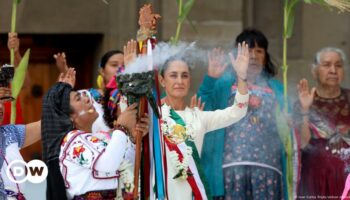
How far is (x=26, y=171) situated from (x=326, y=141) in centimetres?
255

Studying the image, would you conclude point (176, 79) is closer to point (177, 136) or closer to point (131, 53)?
point (177, 136)

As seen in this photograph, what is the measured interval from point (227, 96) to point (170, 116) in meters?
0.90

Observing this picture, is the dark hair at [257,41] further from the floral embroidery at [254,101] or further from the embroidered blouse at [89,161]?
the embroidered blouse at [89,161]

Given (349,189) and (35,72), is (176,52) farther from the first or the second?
(35,72)

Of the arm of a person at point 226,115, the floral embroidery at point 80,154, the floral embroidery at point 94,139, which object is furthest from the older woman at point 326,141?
the floral embroidery at point 80,154

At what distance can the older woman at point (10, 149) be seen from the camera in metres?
7.25

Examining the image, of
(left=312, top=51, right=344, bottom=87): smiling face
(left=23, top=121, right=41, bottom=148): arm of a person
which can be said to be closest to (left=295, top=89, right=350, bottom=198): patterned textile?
(left=312, top=51, right=344, bottom=87): smiling face

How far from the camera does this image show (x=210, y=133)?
8633mm

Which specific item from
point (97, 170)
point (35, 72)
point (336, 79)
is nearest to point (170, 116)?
point (97, 170)

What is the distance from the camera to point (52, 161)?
7211mm

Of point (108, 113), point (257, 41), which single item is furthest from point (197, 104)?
point (257, 41)

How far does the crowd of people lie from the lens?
7.16 m

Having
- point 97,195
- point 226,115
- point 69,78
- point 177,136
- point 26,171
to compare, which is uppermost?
point 69,78

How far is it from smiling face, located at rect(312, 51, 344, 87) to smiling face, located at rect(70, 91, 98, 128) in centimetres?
232
